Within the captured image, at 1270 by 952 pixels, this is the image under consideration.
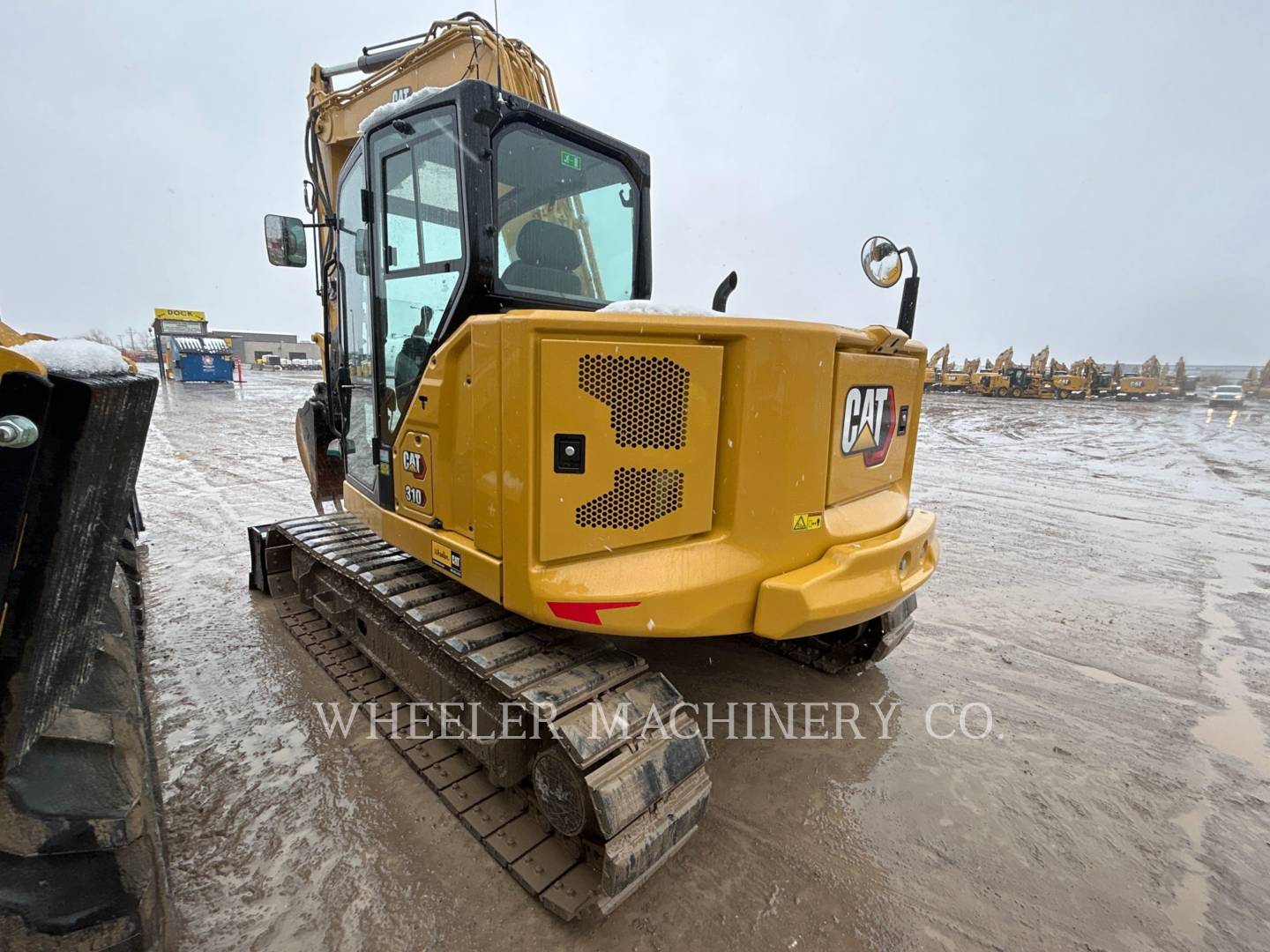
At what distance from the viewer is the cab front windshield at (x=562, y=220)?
104 inches

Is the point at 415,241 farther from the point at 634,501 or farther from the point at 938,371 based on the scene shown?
the point at 938,371

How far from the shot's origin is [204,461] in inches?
365

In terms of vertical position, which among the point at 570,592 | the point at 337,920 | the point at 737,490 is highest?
the point at 737,490

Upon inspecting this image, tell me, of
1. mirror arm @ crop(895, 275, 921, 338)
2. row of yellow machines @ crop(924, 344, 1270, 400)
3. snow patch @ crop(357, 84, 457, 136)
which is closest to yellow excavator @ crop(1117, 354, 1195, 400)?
row of yellow machines @ crop(924, 344, 1270, 400)

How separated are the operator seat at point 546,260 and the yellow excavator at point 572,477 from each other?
0.01 m

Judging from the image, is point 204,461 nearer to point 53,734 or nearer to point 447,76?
point 447,76

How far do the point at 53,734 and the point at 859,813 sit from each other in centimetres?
274

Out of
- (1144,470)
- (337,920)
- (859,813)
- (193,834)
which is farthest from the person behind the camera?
(1144,470)

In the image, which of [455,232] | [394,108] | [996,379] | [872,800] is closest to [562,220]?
[455,232]

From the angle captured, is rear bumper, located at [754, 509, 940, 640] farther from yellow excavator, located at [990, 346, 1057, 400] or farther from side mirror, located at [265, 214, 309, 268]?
yellow excavator, located at [990, 346, 1057, 400]

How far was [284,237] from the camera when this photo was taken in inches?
134

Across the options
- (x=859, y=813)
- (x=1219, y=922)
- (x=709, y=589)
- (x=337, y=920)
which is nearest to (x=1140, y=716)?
(x=1219, y=922)

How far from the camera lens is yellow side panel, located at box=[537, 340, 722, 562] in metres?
2.05

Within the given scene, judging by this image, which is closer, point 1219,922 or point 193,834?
point 1219,922
